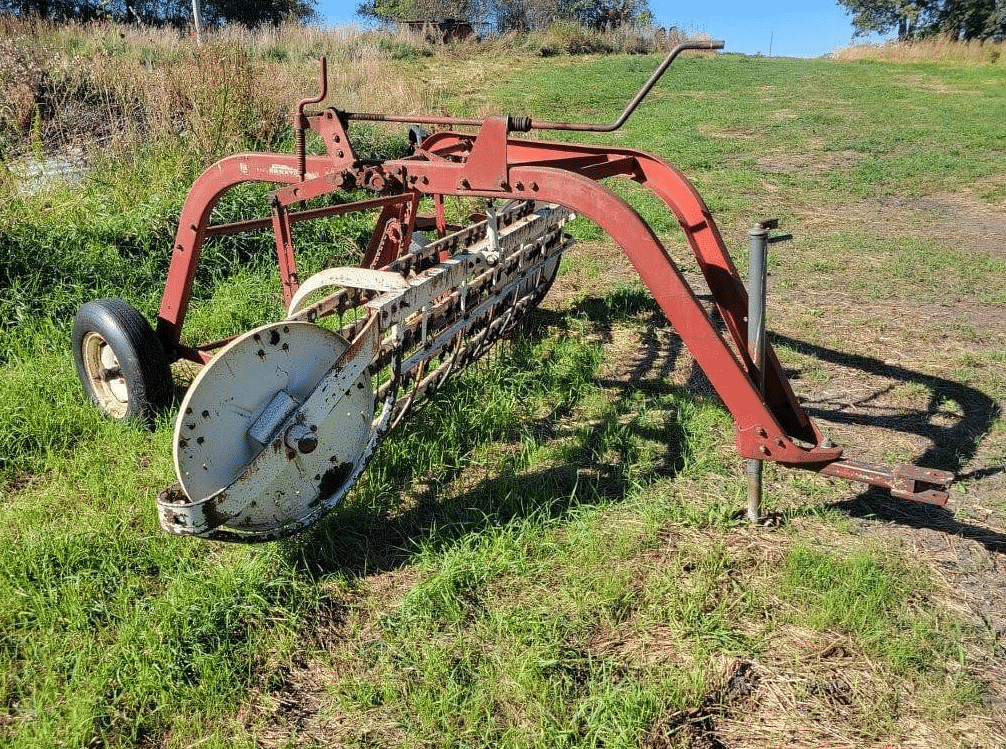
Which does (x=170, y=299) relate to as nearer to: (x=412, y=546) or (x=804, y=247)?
(x=412, y=546)

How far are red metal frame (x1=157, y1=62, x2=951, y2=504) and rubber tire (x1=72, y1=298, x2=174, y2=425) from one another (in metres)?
0.16

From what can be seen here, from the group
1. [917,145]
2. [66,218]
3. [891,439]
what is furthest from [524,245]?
[917,145]

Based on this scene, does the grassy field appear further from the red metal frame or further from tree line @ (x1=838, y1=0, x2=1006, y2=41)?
tree line @ (x1=838, y1=0, x2=1006, y2=41)

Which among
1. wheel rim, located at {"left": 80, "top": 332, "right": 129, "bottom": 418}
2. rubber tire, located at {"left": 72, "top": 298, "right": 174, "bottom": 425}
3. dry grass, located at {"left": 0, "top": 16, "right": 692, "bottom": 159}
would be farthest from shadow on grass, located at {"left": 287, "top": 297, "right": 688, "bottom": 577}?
dry grass, located at {"left": 0, "top": 16, "right": 692, "bottom": 159}

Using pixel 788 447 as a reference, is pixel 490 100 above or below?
above

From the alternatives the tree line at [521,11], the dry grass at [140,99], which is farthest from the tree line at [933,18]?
the dry grass at [140,99]

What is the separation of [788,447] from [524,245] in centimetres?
201

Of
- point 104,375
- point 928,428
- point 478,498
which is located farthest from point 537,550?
point 104,375

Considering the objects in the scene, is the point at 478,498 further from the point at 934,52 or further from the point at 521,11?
the point at 521,11

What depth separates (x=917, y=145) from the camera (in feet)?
42.3

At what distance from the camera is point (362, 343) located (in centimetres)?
293

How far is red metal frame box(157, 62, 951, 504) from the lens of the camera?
2893 millimetres

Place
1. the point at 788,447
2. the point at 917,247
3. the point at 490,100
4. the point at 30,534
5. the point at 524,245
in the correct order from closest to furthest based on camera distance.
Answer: the point at 788,447, the point at 30,534, the point at 524,245, the point at 917,247, the point at 490,100

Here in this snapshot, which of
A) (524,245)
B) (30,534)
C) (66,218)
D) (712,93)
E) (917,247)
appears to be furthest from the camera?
(712,93)
